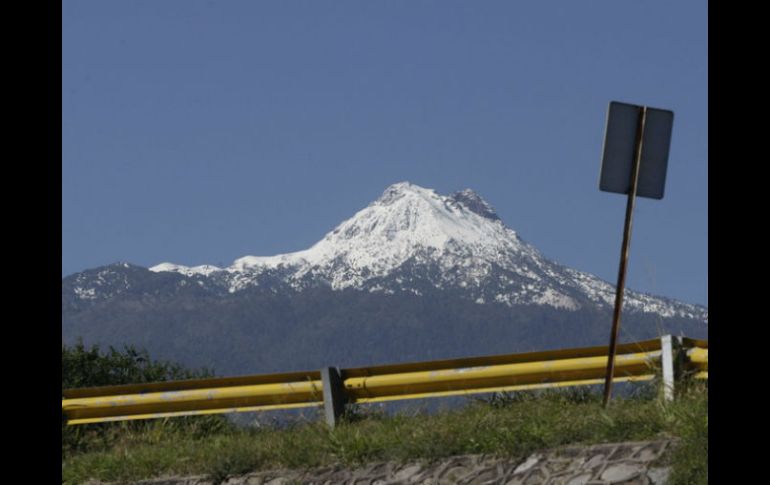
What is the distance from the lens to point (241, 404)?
42.3 ft

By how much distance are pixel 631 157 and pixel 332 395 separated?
3.60m

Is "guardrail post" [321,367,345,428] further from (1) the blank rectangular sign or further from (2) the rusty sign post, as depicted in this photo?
(1) the blank rectangular sign

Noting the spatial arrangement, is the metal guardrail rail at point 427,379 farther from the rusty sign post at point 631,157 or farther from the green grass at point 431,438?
the rusty sign post at point 631,157

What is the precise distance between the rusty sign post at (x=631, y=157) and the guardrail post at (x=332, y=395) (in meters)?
2.58

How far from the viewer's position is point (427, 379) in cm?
1208

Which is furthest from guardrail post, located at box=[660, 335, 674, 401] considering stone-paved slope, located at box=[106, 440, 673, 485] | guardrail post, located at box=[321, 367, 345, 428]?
guardrail post, located at box=[321, 367, 345, 428]

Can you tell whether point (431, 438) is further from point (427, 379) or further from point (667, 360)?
point (667, 360)

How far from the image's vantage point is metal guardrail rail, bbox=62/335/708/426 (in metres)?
11.4

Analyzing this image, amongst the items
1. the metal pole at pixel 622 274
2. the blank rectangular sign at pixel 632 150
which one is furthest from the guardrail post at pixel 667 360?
the blank rectangular sign at pixel 632 150

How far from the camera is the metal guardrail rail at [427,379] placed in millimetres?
11422

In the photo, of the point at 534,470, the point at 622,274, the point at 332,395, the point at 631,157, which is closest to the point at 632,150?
the point at 631,157
